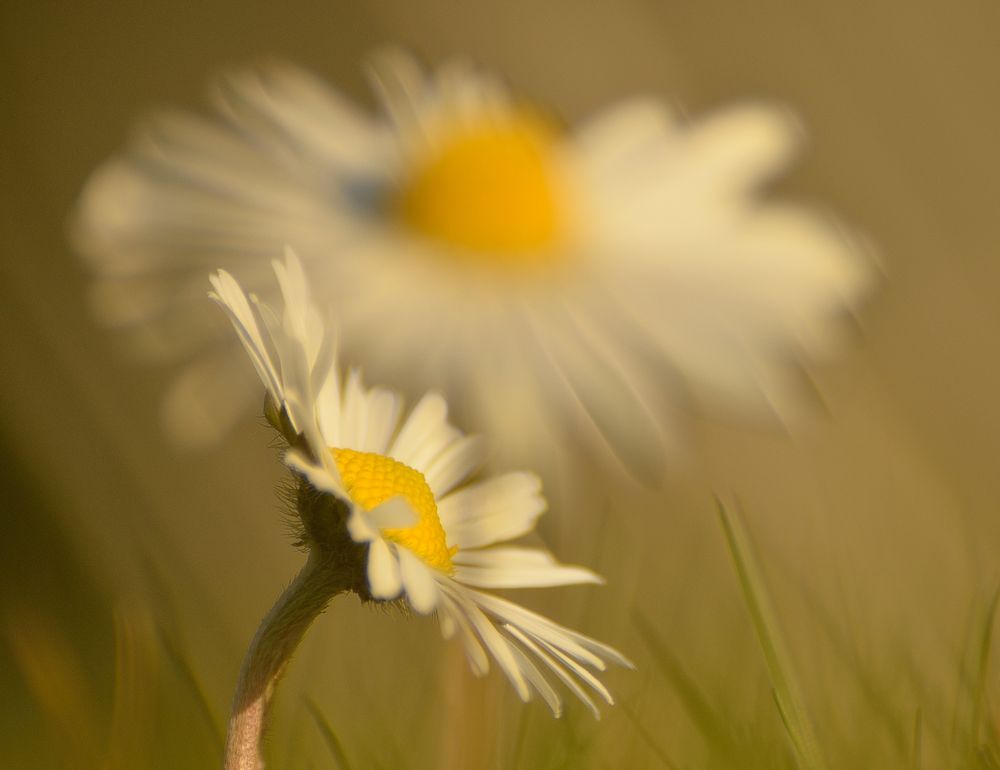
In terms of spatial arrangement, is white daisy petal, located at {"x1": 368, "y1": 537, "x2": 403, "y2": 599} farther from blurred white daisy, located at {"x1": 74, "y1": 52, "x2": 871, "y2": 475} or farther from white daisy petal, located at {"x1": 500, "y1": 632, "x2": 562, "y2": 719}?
blurred white daisy, located at {"x1": 74, "y1": 52, "x2": 871, "y2": 475}

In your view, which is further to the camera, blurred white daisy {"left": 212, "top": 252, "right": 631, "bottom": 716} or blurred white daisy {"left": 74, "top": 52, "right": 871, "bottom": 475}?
blurred white daisy {"left": 74, "top": 52, "right": 871, "bottom": 475}

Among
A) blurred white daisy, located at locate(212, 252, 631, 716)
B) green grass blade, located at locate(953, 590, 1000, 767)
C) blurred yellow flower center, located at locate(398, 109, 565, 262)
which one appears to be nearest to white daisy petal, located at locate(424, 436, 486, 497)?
blurred white daisy, located at locate(212, 252, 631, 716)

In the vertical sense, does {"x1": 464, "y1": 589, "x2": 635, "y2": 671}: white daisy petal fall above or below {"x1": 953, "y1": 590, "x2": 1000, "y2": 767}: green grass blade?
above

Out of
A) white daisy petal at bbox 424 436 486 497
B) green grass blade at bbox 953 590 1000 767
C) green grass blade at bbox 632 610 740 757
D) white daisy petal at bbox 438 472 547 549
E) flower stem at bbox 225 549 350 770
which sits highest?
flower stem at bbox 225 549 350 770

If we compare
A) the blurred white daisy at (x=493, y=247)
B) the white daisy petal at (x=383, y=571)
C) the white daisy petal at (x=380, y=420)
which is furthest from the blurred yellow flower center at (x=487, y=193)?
the white daisy petal at (x=383, y=571)

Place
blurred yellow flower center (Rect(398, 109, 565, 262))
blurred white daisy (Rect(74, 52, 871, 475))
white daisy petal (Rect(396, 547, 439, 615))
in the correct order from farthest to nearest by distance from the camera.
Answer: blurred yellow flower center (Rect(398, 109, 565, 262)), blurred white daisy (Rect(74, 52, 871, 475)), white daisy petal (Rect(396, 547, 439, 615))

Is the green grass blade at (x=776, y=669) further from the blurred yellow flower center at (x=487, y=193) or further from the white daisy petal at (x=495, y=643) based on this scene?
the blurred yellow flower center at (x=487, y=193)

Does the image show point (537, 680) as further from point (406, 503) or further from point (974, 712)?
point (974, 712)
